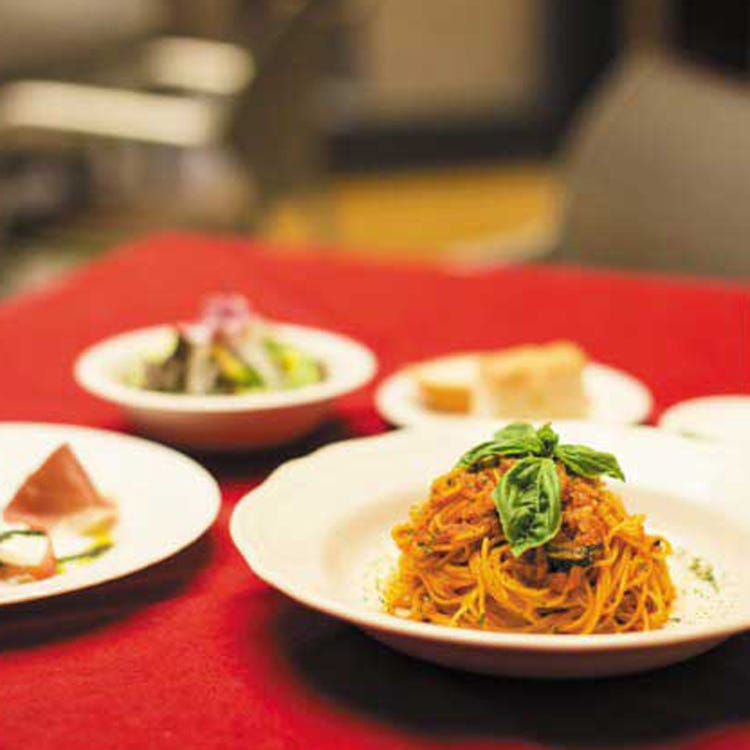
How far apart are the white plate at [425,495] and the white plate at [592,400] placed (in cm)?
16

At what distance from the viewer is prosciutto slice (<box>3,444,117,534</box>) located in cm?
99

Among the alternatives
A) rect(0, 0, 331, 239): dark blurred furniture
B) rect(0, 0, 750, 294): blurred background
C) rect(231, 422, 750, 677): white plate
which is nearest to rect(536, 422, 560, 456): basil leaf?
rect(231, 422, 750, 677): white plate

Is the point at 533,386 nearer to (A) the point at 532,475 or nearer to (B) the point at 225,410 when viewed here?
(B) the point at 225,410

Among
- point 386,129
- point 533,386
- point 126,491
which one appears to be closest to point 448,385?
point 533,386

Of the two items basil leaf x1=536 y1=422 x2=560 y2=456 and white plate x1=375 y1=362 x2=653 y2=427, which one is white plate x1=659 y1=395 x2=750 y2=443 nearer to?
white plate x1=375 y1=362 x2=653 y2=427

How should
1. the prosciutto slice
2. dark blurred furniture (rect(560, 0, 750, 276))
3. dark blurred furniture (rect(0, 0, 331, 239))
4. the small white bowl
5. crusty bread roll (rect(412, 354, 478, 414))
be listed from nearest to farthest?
the prosciutto slice → the small white bowl → crusty bread roll (rect(412, 354, 478, 414)) → dark blurred furniture (rect(560, 0, 750, 276)) → dark blurred furniture (rect(0, 0, 331, 239))

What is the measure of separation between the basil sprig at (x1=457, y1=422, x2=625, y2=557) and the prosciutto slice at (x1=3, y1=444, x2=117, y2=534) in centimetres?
30

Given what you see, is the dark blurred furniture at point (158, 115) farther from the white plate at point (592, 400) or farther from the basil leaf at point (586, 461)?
the basil leaf at point (586, 461)

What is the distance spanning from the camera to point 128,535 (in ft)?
3.25

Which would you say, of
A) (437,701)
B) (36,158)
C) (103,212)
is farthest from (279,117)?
(437,701)

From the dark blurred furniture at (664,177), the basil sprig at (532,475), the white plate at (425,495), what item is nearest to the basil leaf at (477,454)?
the basil sprig at (532,475)

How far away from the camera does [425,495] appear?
0.99m

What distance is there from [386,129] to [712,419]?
548 cm

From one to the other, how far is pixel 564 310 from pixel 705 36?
495cm
